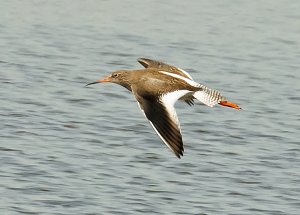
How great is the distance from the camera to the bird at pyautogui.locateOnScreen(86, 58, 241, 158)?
12.3 m

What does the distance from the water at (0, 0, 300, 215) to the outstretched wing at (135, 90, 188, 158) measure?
157cm

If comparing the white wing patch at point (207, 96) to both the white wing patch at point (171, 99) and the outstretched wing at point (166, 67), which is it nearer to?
the white wing patch at point (171, 99)

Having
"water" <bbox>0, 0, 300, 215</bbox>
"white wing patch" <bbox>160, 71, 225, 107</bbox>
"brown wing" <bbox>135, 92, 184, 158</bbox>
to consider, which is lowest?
"water" <bbox>0, 0, 300, 215</bbox>

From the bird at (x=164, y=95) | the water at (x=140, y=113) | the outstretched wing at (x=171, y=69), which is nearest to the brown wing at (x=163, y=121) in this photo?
the bird at (x=164, y=95)

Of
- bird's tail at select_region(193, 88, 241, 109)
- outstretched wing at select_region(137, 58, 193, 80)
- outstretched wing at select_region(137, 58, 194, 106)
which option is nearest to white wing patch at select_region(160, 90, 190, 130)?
bird's tail at select_region(193, 88, 241, 109)

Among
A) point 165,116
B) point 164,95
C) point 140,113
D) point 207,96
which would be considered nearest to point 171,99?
point 164,95

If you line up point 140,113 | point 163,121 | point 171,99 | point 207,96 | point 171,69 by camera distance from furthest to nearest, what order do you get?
point 140,113 < point 171,69 < point 207,96 < point 171,99 < point 163,121

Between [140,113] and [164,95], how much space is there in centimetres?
530

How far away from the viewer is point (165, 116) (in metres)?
12.5

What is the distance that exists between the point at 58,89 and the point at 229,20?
6.47 m

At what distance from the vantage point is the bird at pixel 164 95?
12.3m

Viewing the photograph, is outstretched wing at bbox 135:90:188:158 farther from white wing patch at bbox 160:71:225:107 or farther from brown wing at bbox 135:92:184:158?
white wing patch at bbox 160:71:225:107

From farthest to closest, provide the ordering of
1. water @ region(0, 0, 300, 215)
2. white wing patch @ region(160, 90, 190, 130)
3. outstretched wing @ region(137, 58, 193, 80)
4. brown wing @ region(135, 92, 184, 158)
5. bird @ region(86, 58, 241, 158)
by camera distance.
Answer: outstretched wing @ region(137, 58, 193, 80) → water @ region(0, 0, 300, 215) → white wing patch @ region(160, 90, 190, 130) → bird @ region(86, 58, 241, 158) → brown wing @ region(135, 92, 184, 158)

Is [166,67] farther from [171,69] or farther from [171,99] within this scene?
[171,99]
